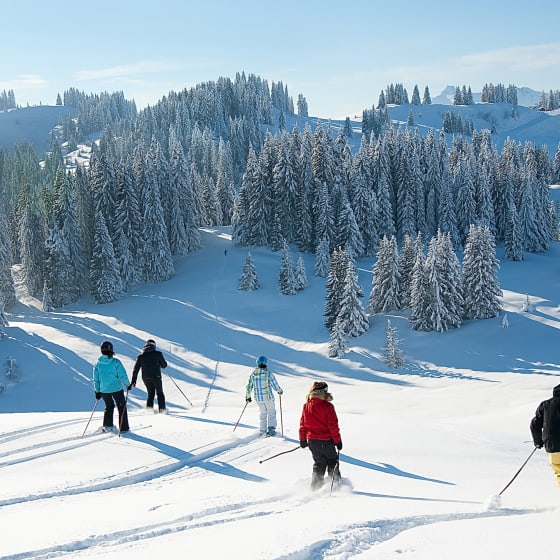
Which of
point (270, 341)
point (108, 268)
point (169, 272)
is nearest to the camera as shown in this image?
point (270, 341)

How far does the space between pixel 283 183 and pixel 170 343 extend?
94.9 feet

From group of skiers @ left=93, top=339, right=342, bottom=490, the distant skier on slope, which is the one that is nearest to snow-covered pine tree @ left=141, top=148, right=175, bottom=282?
group of skiers @ left=93, top=339, right=342, bottom=490

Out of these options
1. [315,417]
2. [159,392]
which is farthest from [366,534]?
[159,392]

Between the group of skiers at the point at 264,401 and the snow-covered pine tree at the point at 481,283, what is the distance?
3235cm

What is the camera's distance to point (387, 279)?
44.2 metres

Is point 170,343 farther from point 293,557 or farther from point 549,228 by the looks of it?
point 549,228

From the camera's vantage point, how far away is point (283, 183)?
66500 millimetres

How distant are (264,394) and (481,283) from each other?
1318 inches

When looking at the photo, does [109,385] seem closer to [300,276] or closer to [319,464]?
[319,464]

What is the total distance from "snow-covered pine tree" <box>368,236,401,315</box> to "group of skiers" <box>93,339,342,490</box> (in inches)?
1248

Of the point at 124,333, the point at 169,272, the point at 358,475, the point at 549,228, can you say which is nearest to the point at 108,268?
the point at 169,272

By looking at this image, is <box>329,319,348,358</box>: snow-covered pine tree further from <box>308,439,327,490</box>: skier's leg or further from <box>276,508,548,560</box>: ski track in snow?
<box>276,508,548,560</box>: ski track in snow

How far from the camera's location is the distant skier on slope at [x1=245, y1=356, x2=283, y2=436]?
39.3ft

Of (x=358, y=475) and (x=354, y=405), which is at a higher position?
(x=358, y=475)
